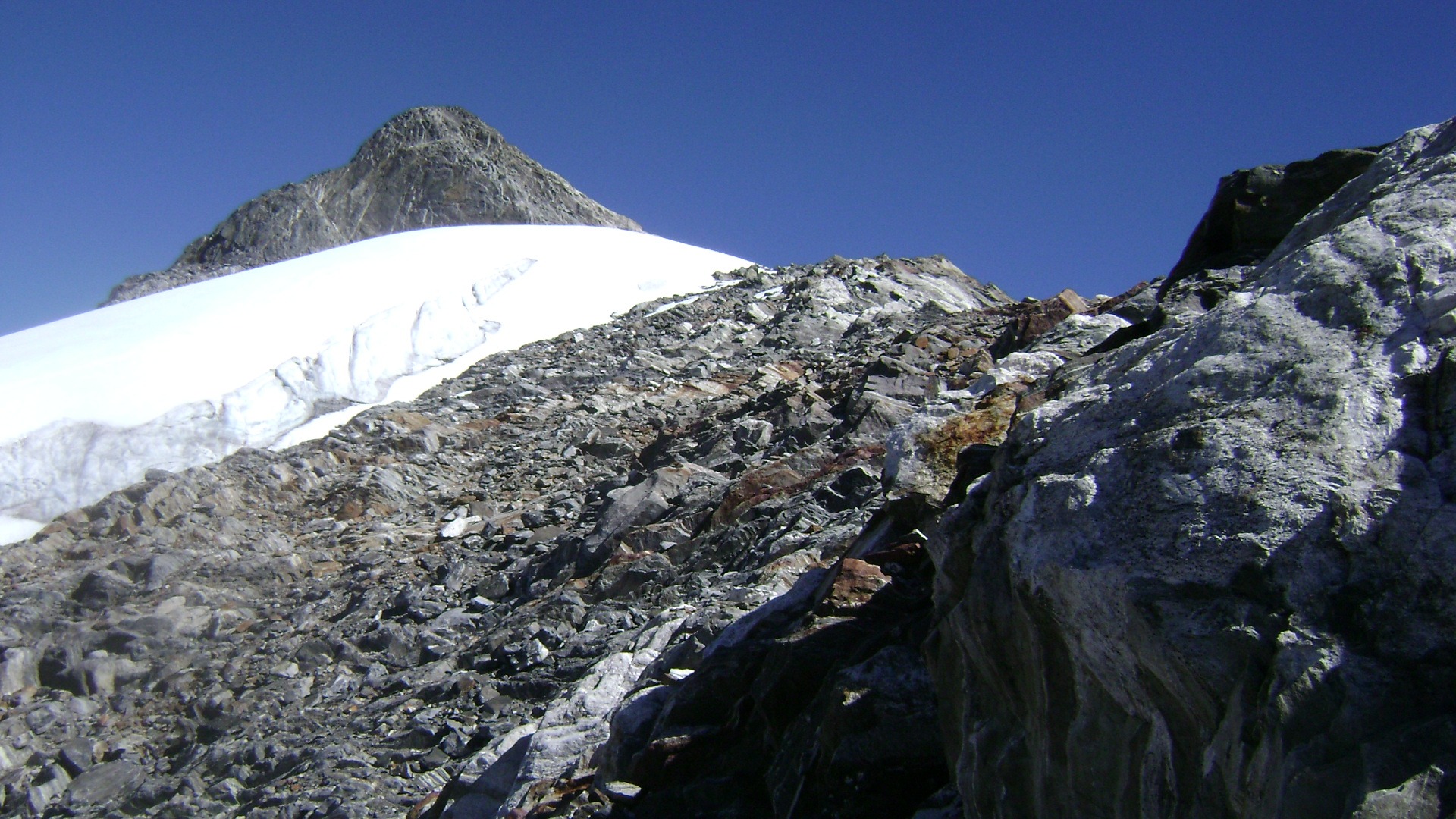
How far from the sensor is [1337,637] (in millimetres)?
2580

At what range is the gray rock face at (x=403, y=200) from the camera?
154 ft

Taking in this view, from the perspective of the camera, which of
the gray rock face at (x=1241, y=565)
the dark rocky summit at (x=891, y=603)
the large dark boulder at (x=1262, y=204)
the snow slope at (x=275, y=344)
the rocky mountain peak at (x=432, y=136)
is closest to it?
the gray rock face at (x=1241, y=565)

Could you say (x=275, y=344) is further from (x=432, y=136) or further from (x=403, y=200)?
(x=432, y=136)

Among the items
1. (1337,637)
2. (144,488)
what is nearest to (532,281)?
(144,488)

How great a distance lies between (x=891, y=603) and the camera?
500 cm

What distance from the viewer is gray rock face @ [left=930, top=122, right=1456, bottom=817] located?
98.2 inches

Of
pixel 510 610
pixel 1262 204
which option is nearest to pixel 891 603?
pixel 1262 204

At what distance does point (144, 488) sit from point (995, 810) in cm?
1402

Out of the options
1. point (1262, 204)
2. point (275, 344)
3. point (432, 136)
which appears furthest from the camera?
point (432, 136)

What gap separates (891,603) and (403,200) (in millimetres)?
48627

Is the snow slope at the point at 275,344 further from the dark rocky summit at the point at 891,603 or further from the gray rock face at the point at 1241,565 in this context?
the gray rock face at the point at 1241,565

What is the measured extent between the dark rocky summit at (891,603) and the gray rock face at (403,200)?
35.2 meters

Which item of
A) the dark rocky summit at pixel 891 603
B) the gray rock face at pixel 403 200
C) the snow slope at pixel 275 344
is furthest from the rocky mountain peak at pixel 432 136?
the dark rocky summit at pixel 891 603

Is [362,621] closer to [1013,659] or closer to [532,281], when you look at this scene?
[1013,659]
